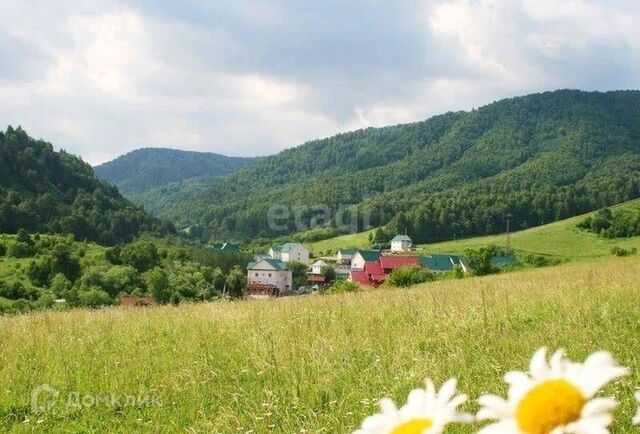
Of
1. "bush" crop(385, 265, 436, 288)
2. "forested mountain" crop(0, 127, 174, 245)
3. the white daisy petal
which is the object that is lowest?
"bush" crop(385, 265, 436, 288)

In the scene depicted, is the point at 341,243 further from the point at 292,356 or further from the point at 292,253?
the point at 292,356

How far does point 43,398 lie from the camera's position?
594cm

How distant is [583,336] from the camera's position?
19.6 ft

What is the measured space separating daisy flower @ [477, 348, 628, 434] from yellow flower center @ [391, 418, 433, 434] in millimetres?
92

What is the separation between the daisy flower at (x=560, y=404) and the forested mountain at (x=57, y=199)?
131211 mm

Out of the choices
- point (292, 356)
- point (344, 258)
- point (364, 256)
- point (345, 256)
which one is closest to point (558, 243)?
point (364, 256)

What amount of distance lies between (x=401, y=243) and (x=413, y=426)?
123 m

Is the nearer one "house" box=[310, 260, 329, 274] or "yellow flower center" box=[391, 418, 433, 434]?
"yellow flower center" box=[391, 418, 433, 434]

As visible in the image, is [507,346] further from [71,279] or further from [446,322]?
[71,279]

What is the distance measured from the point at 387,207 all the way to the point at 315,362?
16566 cm

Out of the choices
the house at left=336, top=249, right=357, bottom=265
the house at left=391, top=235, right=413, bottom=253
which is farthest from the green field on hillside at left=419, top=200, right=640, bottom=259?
the house at left=336, top=249, right=357, bottom=265

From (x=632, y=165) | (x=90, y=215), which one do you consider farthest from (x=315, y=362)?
(x=632, y=165)

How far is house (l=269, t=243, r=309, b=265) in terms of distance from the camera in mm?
128500

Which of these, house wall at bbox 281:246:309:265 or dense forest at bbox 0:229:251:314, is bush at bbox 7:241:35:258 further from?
house wall at bbox 281:246:309:265
